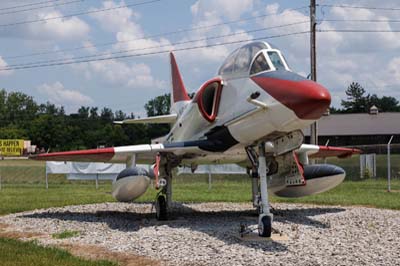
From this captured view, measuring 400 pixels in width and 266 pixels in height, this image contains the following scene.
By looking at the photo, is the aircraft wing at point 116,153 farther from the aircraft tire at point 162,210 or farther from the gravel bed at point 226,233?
the gravel bed at point 226,233

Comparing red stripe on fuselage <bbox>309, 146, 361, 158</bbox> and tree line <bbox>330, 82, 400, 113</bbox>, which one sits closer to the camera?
red stripe on fuselage <bbox>309, 146, 361, 158</bbox>

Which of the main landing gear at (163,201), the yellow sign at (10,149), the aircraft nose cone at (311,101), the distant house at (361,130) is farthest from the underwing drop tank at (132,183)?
the distant house at (361,130)

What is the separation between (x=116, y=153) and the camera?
1391cm

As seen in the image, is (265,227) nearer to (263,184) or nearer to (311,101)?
(263,184)

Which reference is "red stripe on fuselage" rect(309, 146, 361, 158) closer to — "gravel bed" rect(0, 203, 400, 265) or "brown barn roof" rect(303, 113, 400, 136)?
"gravel bed" rect(0, 203, 400, 265)

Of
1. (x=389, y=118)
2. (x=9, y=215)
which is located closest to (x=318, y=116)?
(x=9, y=215)

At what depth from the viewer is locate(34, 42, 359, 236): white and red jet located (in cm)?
1013

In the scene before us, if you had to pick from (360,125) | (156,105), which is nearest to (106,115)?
(156,105)

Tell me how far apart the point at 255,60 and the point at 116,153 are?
14.9 ft

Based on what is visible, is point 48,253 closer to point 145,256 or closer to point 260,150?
point 145,256

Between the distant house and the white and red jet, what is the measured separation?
54.0 meters

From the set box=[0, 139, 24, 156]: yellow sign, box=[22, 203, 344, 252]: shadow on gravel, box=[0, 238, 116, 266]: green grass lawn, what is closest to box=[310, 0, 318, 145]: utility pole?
box=[22, 203, 344, 252]: shadow on gravel

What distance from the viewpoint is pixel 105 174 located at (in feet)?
103

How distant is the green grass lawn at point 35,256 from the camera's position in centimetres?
849
